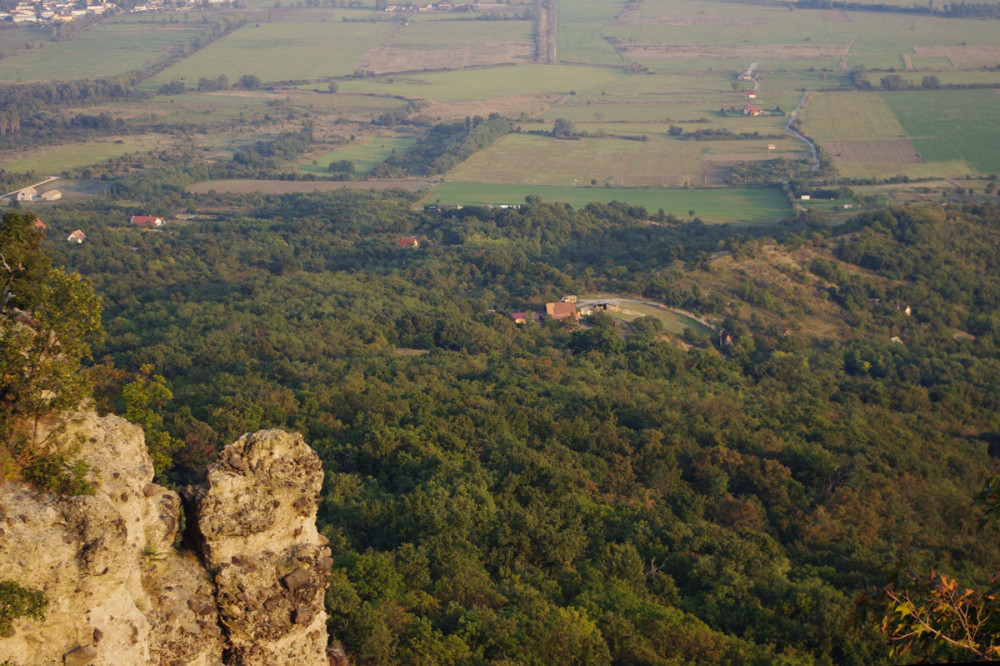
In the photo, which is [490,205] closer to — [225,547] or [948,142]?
[948,142]

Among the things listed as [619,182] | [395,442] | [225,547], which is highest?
[225,547]

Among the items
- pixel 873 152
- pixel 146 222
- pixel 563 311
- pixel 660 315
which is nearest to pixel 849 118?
pixel 873 152

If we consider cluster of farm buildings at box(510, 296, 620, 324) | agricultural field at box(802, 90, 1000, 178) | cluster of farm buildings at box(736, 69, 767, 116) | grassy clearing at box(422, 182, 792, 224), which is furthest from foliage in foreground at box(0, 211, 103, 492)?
cluster of farm buildings at box(736, 69, 767, 116)

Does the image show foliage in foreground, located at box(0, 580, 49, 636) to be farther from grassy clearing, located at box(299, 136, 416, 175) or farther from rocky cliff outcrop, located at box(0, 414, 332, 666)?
grassy clearing, located at box(299, 136, 416, 175)

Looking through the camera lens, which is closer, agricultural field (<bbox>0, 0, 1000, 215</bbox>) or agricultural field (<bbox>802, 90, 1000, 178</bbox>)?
agricultural field (<bbox>802, 90, 1000, 178</bbox>)

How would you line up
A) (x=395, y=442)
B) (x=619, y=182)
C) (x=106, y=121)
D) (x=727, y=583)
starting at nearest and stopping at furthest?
(x=727, y=583)
(x=395, y=442)
(x=619, y=182)
(x=106, y=121)

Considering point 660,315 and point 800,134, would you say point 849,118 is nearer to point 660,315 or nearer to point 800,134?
point 800,134

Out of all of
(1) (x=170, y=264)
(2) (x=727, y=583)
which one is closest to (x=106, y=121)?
(1) (x=170, y=264)

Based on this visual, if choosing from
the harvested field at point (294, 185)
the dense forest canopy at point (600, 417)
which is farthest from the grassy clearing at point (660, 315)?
the harvested field at point (294, 185)
